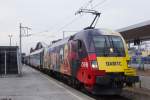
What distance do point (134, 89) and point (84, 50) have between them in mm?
3605

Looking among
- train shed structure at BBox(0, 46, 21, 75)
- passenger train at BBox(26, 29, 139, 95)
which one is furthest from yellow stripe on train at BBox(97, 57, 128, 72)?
train shed structure at BBox(0, 46, 21, 75)

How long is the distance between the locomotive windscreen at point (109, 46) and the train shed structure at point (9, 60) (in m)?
16.8

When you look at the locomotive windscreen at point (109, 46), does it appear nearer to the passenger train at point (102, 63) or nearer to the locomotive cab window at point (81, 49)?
the passenger train at point (102, 63)

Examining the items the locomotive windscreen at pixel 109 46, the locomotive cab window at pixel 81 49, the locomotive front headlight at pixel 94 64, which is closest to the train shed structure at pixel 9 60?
the locomotive cab window at pixel 81 49

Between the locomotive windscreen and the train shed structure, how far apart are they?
1685 cm

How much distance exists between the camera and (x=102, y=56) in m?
16.8

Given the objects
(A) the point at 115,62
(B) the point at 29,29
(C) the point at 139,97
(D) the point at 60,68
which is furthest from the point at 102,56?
(B) the point at 29,29

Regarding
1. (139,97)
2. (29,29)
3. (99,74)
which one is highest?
(29,29)

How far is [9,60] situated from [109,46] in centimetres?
1856

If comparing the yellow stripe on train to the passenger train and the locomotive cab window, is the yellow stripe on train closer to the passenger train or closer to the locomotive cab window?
the passenger train

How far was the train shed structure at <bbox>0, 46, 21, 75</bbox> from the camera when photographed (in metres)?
33.7

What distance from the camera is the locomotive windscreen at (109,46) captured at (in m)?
17.1

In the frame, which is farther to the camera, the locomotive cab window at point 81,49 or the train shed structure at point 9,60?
the train shed structure at point 9,60

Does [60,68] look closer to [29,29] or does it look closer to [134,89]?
[134,89]
